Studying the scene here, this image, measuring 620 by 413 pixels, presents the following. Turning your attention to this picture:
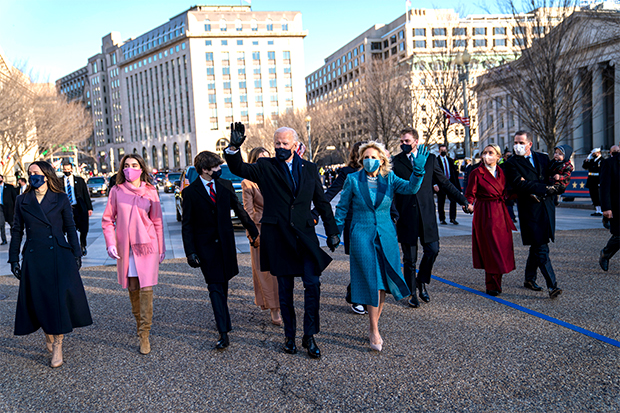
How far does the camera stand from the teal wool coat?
14.9 ft

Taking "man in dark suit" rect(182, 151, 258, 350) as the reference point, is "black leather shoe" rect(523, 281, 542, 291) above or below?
below

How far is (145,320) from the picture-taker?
4.78 meters

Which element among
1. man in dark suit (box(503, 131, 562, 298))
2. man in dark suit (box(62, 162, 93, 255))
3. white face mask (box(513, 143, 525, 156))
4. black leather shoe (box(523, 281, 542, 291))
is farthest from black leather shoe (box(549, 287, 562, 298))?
man in dark suit (box(62, 162, 93, 255))

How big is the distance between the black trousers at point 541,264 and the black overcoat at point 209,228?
359 cm

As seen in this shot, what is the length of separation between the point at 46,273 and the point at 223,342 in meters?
1.65

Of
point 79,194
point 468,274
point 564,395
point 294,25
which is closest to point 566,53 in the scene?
point 468,274

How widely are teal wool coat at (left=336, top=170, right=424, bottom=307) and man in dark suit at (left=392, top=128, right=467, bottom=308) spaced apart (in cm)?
124

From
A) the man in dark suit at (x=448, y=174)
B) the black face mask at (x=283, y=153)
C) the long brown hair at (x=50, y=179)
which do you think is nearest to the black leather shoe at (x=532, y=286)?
the black face mask at (x=283, y=153)

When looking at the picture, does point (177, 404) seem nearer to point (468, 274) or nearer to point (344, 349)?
point (344, 349)

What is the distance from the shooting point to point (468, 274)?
748 centimetres

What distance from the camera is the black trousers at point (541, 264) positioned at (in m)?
5.92

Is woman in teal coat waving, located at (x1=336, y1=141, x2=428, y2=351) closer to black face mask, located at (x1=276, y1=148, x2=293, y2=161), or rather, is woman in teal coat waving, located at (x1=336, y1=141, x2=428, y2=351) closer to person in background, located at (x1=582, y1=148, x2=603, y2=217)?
black face mask, located at (x1=276, y1=148, x2=293, y2=161)

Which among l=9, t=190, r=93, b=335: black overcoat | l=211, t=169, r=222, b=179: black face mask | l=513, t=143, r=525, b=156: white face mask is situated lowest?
l=9, t=190, r=93, b=335: black overcoat

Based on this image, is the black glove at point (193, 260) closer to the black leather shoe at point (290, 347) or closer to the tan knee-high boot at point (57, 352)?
the black leather shoe at point (290, 347)
